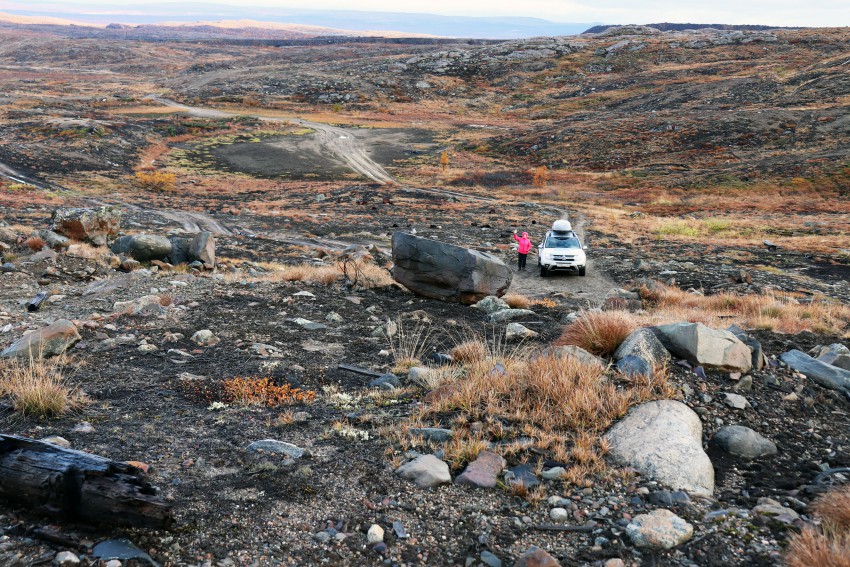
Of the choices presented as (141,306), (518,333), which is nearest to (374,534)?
(518,333)

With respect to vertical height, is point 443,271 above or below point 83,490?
below

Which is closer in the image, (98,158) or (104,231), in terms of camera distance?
(104,231)

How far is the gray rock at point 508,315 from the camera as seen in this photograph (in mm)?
11633

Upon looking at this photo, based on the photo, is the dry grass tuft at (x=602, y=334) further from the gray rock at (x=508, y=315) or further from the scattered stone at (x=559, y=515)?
the gray rock at (x=508, y=315)

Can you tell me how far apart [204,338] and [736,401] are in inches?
292

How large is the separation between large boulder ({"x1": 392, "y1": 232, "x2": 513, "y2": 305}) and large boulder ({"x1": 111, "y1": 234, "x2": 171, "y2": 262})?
298 inches

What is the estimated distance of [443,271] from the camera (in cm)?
1367

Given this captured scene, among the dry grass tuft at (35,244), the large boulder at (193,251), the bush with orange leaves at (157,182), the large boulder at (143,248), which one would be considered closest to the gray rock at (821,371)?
the large boulder at (193,251)

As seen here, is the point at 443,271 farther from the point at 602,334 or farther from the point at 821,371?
the point at 821,371

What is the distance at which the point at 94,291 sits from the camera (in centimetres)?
1190

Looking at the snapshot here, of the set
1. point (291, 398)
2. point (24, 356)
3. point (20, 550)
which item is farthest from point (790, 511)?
point (24, 356)

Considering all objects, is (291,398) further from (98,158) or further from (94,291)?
(98,158)

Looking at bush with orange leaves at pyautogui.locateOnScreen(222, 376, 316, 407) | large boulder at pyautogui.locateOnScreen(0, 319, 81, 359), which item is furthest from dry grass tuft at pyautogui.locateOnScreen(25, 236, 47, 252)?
bush with orange leaves at pyautogui.locateOnScreen(222, 376, 316, 407)

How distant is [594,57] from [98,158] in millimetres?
99769
